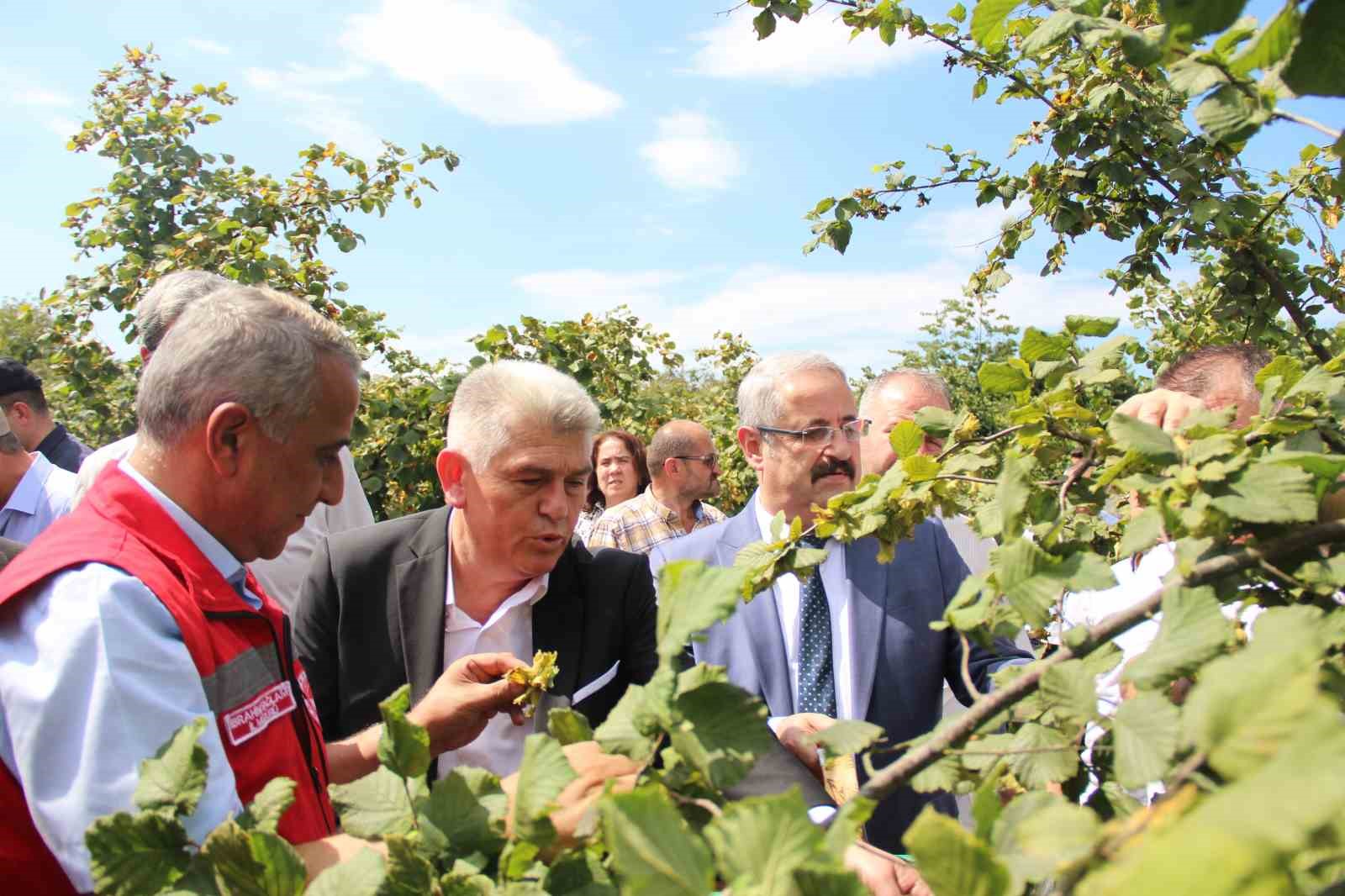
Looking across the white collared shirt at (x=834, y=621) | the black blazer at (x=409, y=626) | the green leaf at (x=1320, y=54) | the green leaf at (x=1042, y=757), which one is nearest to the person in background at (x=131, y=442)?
the black blazer at (x=409, y=626)

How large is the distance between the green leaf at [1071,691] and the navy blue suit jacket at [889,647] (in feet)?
5.91

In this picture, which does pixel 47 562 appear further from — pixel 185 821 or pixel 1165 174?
pixel 1165 174

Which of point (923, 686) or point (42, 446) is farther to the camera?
point (42, 446)

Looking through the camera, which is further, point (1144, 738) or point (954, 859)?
point (1144, 738)

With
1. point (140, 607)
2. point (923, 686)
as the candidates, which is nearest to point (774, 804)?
point (140, 607)

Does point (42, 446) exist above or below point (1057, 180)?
below

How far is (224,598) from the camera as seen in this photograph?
1.52m

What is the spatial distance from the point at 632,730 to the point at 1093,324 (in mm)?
790

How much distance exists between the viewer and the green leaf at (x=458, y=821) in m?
0.87

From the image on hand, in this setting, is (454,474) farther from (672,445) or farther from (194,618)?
(672,445)

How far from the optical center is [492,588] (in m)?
2.51

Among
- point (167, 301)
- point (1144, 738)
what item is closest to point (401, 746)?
point (1144, 738)

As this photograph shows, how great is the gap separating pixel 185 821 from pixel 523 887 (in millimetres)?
545

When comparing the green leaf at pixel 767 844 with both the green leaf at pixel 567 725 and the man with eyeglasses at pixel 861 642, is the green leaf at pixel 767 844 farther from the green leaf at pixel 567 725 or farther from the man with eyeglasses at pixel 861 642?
the man with eyeglasses at pixel 861 642
